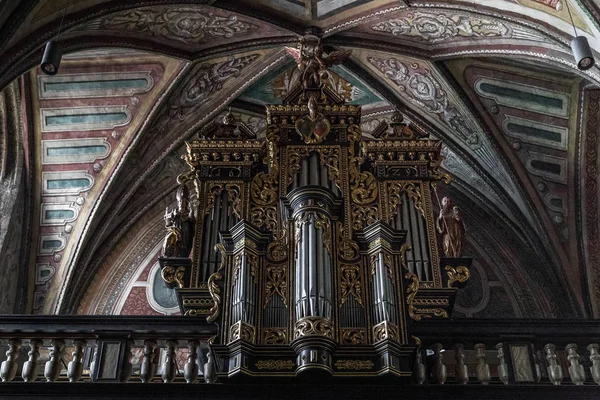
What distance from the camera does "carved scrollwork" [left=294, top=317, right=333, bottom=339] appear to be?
738 centimetres

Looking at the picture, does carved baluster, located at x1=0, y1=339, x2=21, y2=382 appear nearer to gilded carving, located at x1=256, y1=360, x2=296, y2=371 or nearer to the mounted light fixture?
gilded carving, located at x1=256, y1=360, x2=296, y2=371

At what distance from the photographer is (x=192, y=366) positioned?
763 centimetres

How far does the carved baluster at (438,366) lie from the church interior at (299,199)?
0.04 m

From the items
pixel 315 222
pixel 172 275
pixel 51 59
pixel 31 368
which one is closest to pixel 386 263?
pixel 315 222

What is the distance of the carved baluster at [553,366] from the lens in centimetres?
764

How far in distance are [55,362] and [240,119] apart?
678 cm

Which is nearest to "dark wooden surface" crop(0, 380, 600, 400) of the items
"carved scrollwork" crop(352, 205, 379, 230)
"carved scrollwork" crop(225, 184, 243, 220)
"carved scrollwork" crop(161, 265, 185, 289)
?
"carved scrollwork" crop(161, 265, 185, 289)

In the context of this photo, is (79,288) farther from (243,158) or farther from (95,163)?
(243,158)

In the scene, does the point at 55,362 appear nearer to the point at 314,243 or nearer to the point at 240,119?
the point at 314,243

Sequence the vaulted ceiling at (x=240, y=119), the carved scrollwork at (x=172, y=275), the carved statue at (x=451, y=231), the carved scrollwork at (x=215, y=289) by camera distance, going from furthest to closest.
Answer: the vaulted ceiling at (x=240, y=119)
the carved statue at (x=451, y=231)
the carved scrollwork at (x=172, y=275)
the carved scrollwork at (x=215, y=289)

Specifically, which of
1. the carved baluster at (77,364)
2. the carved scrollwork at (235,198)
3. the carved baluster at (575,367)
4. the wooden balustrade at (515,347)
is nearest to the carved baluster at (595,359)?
the wooden balustrade at (515,347)

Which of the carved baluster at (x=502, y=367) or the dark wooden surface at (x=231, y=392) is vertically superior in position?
the carved baluster at (x=502, y=367)

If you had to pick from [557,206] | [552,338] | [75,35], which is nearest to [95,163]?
[75,35]

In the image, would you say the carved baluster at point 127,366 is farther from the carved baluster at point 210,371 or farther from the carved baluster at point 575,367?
the carved baluster at point 575,367
